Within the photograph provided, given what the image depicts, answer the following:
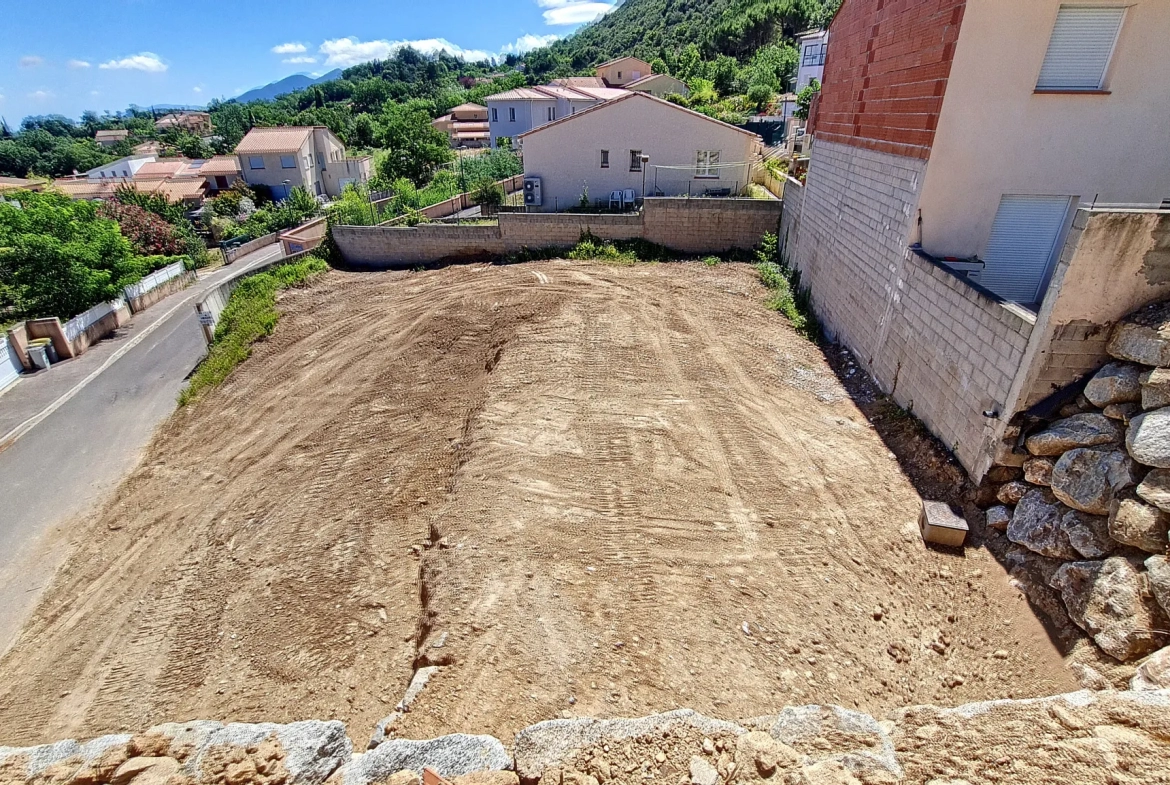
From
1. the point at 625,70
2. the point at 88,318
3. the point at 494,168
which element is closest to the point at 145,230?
the point at 88,318

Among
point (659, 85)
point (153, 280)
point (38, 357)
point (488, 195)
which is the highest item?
point (659, 85)

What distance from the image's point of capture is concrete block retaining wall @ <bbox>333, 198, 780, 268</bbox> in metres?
16.2

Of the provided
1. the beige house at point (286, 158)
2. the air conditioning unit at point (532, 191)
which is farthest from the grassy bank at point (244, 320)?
the beige house at point (286, 158)

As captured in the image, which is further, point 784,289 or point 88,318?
point 88,318

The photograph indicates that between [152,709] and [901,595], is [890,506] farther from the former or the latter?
[152,709]

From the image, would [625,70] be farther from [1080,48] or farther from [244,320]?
[1080,48]

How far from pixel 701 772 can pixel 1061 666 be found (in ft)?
11.5

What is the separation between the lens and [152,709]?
5488 millimetres

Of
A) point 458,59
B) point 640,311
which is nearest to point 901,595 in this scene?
point 640,311

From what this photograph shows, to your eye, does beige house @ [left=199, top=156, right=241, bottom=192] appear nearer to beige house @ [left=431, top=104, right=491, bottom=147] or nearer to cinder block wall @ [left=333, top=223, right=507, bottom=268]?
beige house @ [left=431, top=104, right=491, bottom=147]

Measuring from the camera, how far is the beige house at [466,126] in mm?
54531

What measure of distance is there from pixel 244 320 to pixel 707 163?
1731 cm

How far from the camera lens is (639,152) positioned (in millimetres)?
21281

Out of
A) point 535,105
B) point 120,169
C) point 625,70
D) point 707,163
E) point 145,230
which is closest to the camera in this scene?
point 707,163
